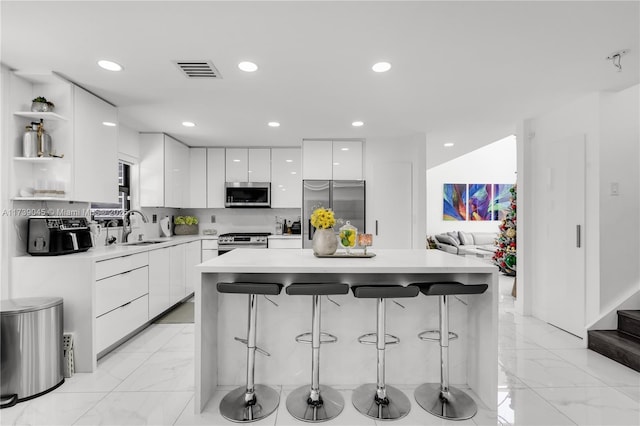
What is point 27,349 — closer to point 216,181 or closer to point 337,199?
point 216,181

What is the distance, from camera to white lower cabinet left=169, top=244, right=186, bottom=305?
419 cm

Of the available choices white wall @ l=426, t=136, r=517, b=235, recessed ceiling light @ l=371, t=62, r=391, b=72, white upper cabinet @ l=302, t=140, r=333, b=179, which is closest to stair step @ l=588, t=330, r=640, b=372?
recessed ceiling light @ l=371, t=62, r=391, b=72

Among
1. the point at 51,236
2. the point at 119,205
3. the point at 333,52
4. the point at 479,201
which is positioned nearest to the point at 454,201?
the point at 479,201

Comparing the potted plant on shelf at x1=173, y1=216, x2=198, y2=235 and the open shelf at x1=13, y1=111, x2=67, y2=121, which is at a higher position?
the open shelf at x1=13, y1=111, x2=67, y2=121

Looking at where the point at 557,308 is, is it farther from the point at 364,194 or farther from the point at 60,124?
the point at 60,124

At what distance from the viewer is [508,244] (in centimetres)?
605

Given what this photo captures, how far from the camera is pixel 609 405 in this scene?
220cm

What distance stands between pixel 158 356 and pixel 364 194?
3353mm

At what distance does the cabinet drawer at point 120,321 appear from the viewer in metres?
2.80

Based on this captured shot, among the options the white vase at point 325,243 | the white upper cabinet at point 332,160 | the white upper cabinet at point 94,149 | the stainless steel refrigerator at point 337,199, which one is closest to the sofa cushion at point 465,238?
the stainless steel refrigerator at point 337,199

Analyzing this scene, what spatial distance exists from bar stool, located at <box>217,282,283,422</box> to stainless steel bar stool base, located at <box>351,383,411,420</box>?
55 centimetres

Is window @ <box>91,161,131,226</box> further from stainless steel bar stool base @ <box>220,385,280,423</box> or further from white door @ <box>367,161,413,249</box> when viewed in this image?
white door @ <box>367,161,413,249</box>

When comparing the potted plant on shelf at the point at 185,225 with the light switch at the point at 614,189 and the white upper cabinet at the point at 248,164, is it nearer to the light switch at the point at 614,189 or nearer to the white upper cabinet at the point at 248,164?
the white upper cabinet at the point at 248,164

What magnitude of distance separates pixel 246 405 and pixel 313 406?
1.40 ft
